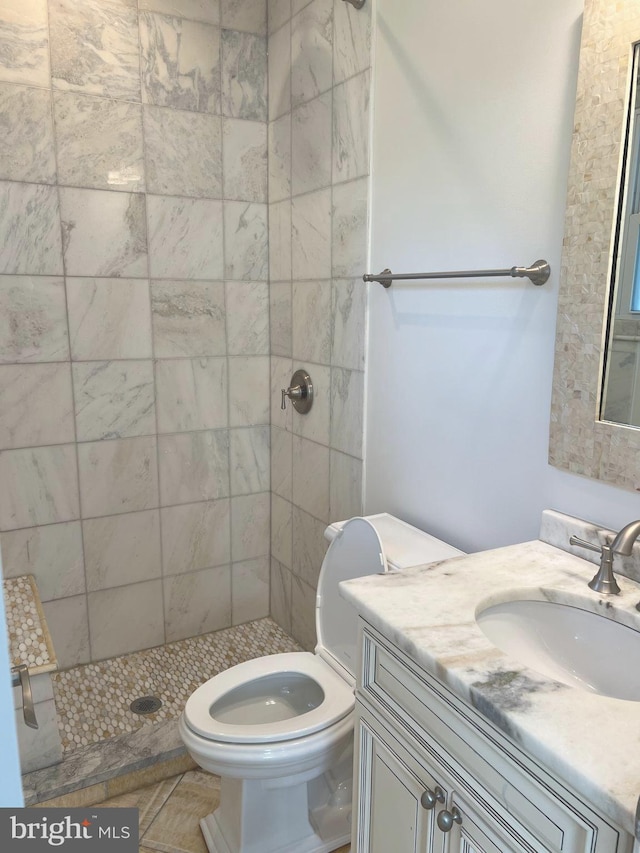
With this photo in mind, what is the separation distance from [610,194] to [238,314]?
64.9 inches

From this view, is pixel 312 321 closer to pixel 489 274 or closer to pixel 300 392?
pixel 300 392

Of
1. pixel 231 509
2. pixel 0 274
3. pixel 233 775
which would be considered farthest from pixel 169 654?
pixel 0 274

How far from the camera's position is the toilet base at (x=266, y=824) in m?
1.71

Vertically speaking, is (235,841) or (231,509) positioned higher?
(231,509)

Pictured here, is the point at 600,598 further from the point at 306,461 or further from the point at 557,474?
the point at 306,461

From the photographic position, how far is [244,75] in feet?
8.23

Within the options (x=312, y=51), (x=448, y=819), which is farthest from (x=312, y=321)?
(x=448, y=819)

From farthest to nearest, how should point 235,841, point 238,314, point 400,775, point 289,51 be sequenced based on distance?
1. point 238,314
2. point 289,51
3. point 235,841
4. point 400,775

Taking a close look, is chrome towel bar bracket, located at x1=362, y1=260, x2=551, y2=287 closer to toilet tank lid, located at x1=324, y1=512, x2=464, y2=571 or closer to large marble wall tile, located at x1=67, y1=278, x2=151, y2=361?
toilet tank lid, located at x1=324, y1=512, x2=464, y2=571

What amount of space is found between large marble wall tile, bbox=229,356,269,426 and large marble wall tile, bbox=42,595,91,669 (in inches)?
36.2

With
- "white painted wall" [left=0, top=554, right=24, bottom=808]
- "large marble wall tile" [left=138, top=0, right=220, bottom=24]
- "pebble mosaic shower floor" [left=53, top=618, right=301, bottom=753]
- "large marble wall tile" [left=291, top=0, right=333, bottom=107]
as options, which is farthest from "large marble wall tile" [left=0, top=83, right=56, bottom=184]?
"white painted wall" [left=0, top=554, right=24, bottom=808]

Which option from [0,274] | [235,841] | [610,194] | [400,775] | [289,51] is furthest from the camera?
[289,51]

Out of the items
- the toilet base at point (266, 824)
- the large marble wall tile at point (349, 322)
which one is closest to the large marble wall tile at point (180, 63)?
the large marble wall tile at point (349, 322)

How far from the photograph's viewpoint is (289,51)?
2381 millimetres
